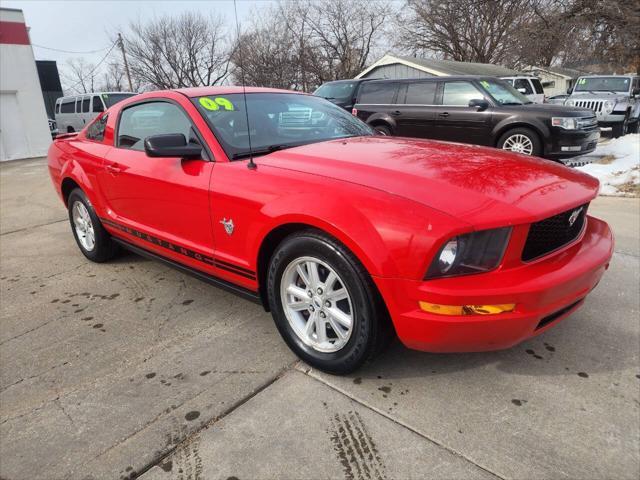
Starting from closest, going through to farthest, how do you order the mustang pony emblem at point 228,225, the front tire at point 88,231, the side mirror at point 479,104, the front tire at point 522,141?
1. the mustang pony emblem at point 228,225
2. the front tire at point 88,231
3. the front tire at point 522,141
4. the side mirror at point 479,104

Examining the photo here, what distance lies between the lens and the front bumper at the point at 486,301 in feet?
6.17

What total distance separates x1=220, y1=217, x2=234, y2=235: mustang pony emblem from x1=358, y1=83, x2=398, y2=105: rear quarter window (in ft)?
24.3

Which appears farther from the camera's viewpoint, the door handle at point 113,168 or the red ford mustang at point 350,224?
the door handle at point 113,168

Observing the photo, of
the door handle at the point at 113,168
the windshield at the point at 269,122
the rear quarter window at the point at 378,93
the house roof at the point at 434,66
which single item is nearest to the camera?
the windshield at the point at 269,122

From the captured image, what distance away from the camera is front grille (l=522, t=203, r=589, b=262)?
208 cm

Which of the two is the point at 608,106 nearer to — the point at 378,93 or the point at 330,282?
the point at 378,93

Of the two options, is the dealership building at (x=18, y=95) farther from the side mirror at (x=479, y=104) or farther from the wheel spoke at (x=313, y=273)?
the wheel spoke at (x=313, y=273)

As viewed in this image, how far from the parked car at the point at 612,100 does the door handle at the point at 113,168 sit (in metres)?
12.8

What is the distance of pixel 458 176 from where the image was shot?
7.35ft

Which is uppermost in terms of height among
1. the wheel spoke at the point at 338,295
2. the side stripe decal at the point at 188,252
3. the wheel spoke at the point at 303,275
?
the wheel spoke at the point at 303,275

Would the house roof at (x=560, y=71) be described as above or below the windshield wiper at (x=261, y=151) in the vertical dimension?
above

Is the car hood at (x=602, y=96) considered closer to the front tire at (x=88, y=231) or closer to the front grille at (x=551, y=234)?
the front grille at (x=551, y=234)

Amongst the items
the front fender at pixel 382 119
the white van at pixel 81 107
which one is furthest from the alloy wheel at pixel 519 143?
the white van at pixel 81 107

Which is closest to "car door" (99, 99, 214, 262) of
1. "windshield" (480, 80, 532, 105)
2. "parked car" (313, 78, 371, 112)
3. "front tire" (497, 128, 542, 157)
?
"front tire" (497, 128, 542, 157)
